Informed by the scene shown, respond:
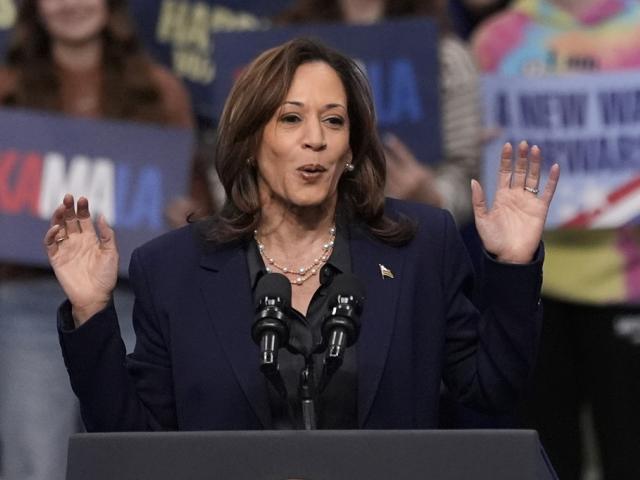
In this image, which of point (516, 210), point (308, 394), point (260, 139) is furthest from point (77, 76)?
point (308, 394)

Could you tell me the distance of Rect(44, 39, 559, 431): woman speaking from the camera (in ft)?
11.6

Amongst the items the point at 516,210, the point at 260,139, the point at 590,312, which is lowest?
the point at 590,312

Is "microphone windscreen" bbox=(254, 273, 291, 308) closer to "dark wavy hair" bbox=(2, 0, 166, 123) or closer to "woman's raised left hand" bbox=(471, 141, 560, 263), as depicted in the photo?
"woman's raised left hand" bbox=(471, 141, 560, 263)

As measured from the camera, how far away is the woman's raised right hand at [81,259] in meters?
3.55

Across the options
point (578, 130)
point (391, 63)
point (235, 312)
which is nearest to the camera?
point (235, 312)

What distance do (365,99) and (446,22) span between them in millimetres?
2049

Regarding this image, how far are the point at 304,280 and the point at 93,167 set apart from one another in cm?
215

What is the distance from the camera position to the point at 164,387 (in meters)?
3.69

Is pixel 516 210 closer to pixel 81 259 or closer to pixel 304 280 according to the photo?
pixel 304 280

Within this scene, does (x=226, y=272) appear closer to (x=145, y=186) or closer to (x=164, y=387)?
(x=164, y=387)

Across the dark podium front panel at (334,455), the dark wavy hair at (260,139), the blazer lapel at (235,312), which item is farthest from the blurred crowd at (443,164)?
the dark podium front panel at (334,455)

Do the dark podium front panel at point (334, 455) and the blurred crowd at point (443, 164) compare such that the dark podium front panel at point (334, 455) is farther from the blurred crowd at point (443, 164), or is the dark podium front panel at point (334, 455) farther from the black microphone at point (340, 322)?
the blurred crowd at point (443, 164)

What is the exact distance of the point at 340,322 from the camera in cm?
314

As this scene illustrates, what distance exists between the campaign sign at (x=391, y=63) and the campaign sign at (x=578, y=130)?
0.63 feet
